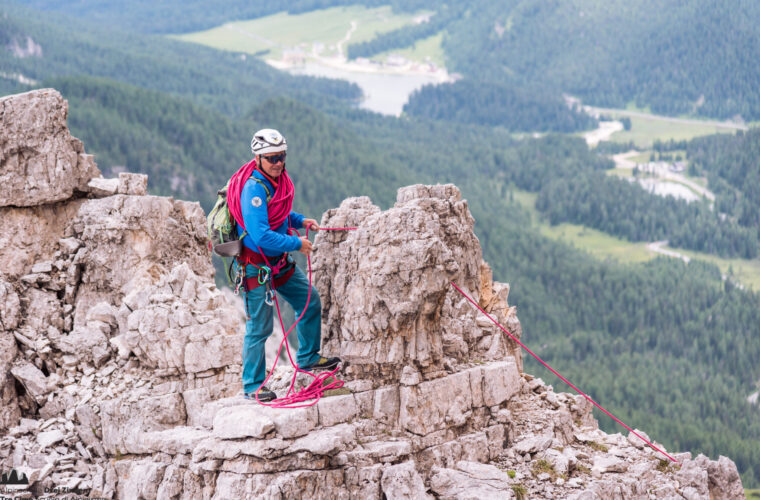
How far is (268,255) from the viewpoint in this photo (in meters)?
21.0

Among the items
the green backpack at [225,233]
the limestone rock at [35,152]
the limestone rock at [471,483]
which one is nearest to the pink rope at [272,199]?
the green backpack at [225,233]

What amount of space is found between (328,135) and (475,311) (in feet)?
407

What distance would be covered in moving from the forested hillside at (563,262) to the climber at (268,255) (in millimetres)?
53140

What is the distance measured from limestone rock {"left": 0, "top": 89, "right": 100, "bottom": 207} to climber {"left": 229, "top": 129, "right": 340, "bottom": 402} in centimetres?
1015

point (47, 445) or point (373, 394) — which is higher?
point (373, 394)

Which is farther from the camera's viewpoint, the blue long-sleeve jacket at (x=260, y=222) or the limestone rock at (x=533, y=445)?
the limestone rock at (x=533, y=445)

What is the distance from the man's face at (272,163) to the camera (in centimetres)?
2062

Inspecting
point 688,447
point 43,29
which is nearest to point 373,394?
point 688,447

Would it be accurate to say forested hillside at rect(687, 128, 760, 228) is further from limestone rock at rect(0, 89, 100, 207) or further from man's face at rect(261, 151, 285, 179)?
man's face at rect(261, 151, 285, 179)

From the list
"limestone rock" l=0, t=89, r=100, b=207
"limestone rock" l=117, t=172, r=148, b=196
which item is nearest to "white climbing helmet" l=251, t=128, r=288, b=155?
"limestone rock" l=117, t=172, r=148, b=196

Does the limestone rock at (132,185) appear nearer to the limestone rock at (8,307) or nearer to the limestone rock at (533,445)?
the limestone rock at (8,307)

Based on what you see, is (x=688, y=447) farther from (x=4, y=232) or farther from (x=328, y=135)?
(x=328, y=135)

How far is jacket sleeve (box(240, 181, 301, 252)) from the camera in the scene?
2027cm

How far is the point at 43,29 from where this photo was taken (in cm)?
19612
